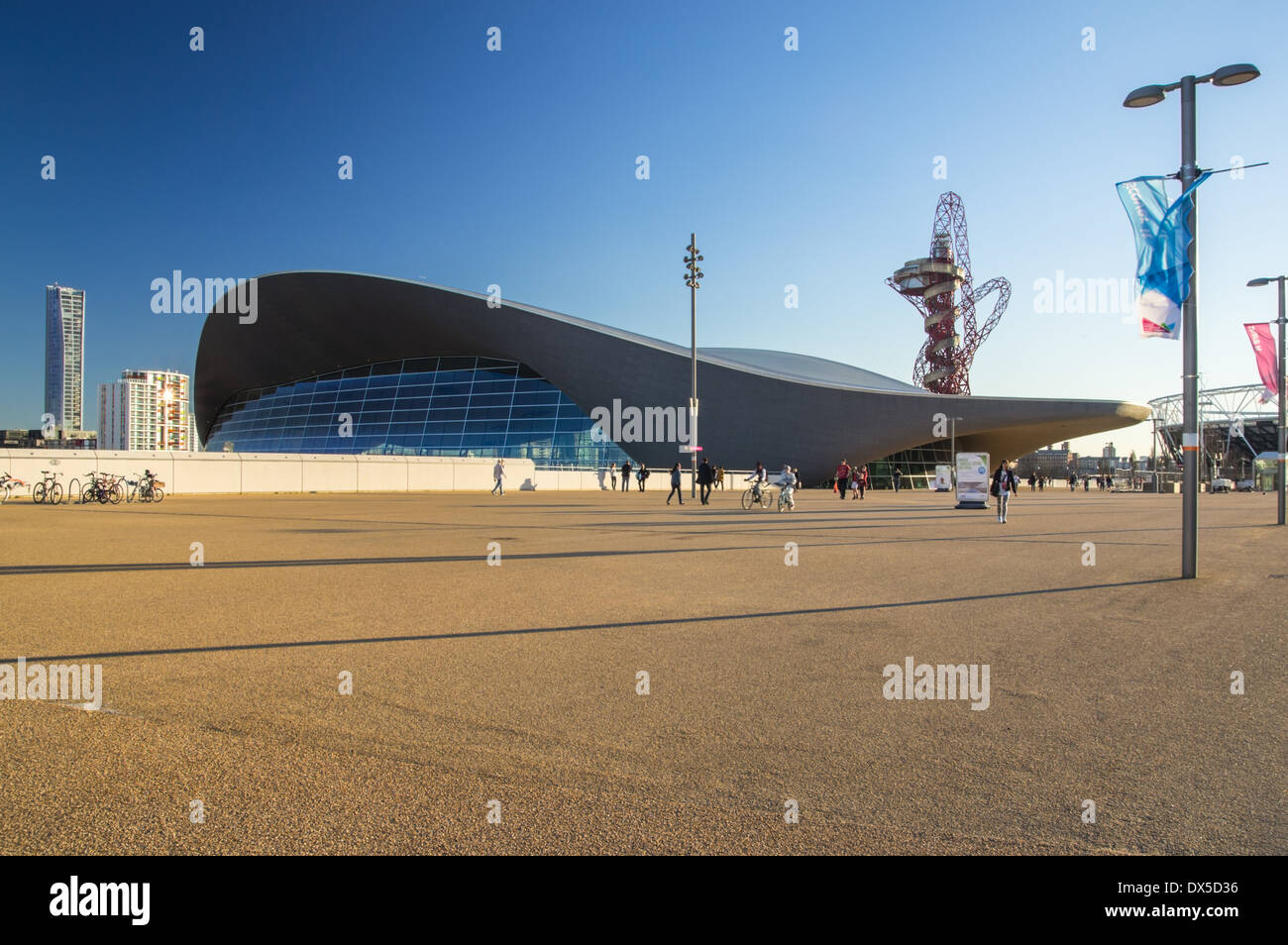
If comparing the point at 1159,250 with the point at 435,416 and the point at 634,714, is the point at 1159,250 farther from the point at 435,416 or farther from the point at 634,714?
the point at 435,416

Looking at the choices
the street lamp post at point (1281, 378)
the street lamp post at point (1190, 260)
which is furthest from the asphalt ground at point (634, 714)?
the street lamp post at point (1281, 378)

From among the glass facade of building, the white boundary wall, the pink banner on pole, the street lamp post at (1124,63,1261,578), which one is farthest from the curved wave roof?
the street lamp post at (1124,63,1261,578)

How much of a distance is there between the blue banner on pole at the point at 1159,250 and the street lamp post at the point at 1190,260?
0.14 metres

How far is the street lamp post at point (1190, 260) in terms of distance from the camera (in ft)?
31.8

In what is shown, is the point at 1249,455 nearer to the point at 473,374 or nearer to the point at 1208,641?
the point at 473,374

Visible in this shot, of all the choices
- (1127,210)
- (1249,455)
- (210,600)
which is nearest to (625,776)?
(210,600)

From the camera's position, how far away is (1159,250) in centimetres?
1008

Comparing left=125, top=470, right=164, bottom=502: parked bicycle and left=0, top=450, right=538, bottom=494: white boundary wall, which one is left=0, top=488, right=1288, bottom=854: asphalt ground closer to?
left=125, top=470, right=164, bottom=502: parked bicycle

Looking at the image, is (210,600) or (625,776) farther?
(210,600)

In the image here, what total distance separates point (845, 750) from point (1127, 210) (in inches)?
377

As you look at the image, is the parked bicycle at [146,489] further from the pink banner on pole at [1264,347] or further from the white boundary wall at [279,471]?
the pink banner on pole at [1264,347]

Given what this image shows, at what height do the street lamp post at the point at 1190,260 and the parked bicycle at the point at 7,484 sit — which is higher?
the street lamp post at the point at 1190,260

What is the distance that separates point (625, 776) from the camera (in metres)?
3.28
